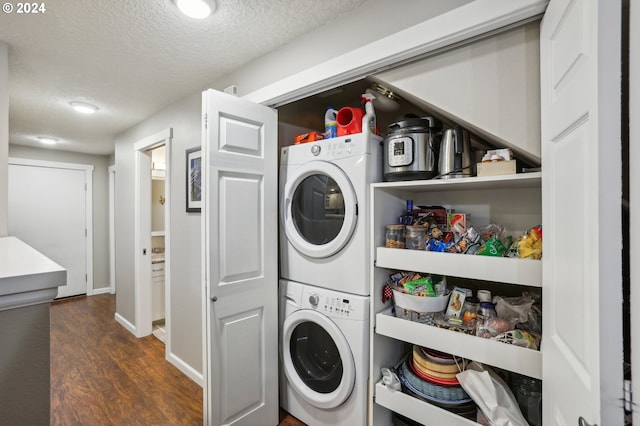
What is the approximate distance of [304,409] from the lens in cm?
181

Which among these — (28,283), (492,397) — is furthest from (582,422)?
(28,283)

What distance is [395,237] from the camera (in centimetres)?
154

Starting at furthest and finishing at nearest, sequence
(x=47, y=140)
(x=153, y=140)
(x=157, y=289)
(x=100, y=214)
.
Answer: (x=100, y=214) < (x=47, y=140) < (x=157, y=289) < (x=153, y=140)

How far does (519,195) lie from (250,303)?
1528mm

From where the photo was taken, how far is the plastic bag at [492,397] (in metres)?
1.09

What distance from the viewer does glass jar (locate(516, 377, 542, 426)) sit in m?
1.21

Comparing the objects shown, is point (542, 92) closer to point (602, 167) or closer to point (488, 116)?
point (488, 116)

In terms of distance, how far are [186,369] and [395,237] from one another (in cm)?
214

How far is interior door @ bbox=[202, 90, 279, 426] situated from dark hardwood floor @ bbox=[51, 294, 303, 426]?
18.4 inches

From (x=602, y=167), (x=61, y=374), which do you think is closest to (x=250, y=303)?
(x=602, y=167)

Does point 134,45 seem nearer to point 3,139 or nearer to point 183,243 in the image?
point 3,139

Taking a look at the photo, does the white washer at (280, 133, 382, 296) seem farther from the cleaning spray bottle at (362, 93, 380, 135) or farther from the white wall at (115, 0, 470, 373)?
the white wall at (115, 0, 470, 373)

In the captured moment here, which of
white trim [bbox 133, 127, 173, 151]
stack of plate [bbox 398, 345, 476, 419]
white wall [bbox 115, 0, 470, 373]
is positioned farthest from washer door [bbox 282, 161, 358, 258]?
white trim [bbox 133, 127, 173, 151]
